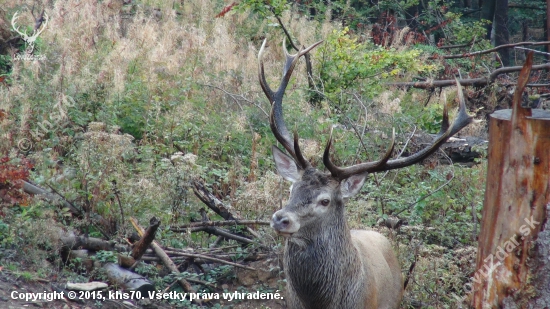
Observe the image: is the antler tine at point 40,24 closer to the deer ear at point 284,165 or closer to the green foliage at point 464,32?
the deer ear at point 284,165

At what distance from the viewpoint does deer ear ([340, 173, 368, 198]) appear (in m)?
5.48

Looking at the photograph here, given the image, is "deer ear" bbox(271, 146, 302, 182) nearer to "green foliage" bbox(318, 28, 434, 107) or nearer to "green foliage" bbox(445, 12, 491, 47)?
"green foliage" bbox(318, 28, 434, 107)

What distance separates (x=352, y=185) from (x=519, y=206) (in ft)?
5.20

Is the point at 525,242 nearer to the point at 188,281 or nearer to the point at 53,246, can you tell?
the point at 188,281

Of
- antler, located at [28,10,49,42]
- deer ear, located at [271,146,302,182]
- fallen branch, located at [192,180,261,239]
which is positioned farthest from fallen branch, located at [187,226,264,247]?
antler, located at [28,10,49,42]

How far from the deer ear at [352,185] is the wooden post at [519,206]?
128 centimetres

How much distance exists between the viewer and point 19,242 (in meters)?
6.20

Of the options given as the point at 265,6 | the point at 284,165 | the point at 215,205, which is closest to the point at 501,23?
the point at 265,6

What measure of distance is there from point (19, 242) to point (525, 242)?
4411 millimetres

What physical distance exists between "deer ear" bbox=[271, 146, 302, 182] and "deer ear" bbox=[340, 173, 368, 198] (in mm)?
448

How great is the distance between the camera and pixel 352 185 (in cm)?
551

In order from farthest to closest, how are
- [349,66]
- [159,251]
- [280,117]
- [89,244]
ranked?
[349,66], [159,251], [89,244], [280,117]

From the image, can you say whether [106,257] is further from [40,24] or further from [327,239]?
[40,24]

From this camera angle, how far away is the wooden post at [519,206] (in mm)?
4148
